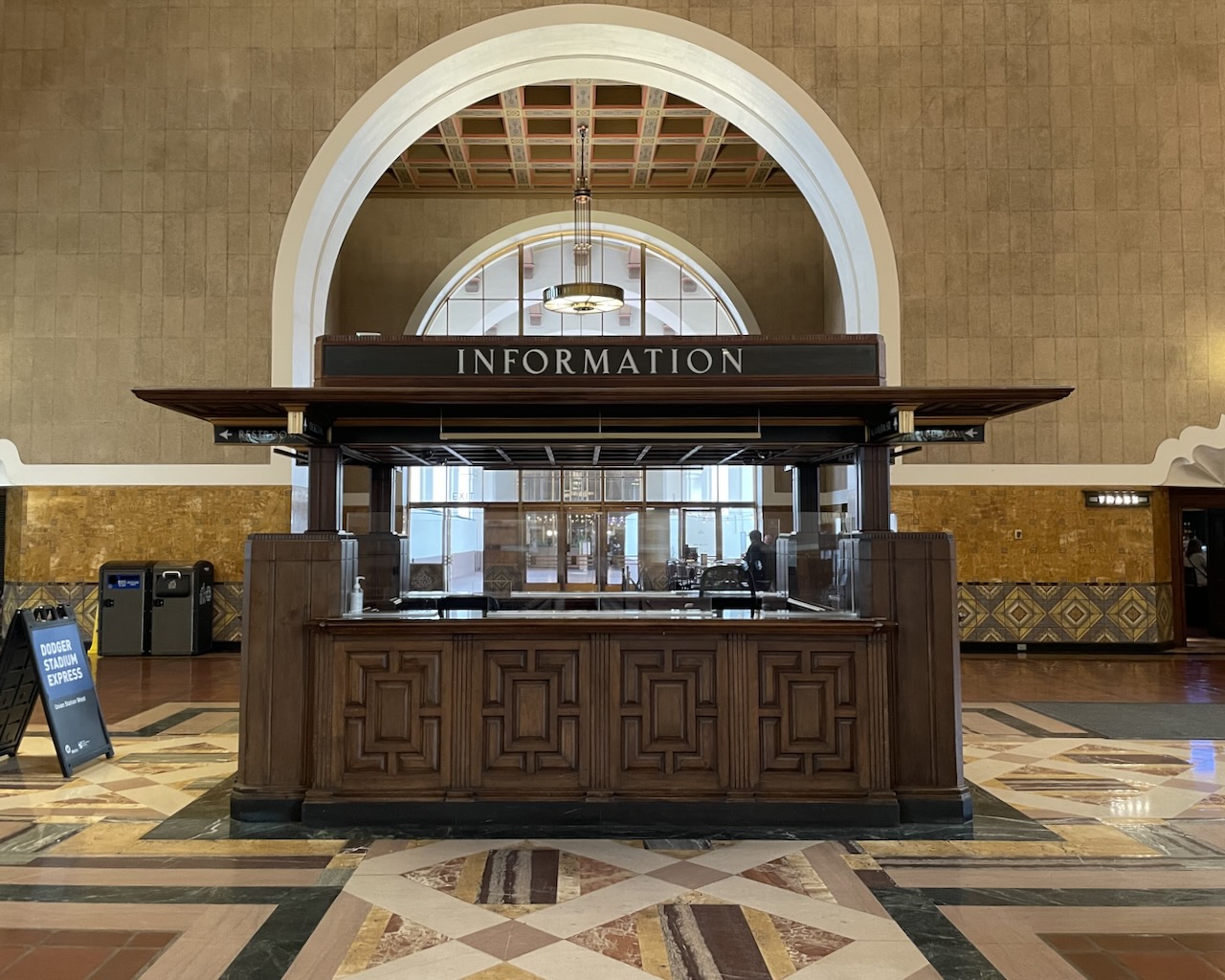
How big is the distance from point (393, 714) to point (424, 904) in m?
1.21

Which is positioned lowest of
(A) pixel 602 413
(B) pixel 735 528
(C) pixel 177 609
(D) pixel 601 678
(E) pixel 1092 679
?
(E) pixel 1092 679

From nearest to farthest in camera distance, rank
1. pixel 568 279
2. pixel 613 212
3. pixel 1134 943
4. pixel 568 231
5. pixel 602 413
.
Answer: pixel 1134 943, pixel 602 413, pixel 613 212, pixel 568 231, pixel 568 279

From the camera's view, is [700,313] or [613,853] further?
[700,313]

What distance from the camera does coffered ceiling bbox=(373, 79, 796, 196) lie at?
1298 cm

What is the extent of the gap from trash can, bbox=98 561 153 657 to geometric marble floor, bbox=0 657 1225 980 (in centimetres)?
553

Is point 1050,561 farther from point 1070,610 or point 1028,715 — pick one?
point 1028,715

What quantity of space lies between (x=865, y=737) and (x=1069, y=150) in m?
9.16

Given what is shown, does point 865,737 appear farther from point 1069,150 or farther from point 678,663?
point 1069,150

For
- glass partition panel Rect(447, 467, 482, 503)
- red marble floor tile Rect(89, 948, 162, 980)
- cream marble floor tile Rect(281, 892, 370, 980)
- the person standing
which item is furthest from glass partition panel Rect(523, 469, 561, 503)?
red marble floor tile Rect(89, 948, 162, 980)

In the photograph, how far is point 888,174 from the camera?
417 inches

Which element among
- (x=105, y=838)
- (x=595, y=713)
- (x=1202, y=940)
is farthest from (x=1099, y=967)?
(x=105, y=838)

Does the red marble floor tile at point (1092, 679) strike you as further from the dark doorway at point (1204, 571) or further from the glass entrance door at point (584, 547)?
the glass entrance door at point (584, 547)

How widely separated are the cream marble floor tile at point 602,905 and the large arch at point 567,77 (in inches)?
314

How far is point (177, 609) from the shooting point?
34.5ft
